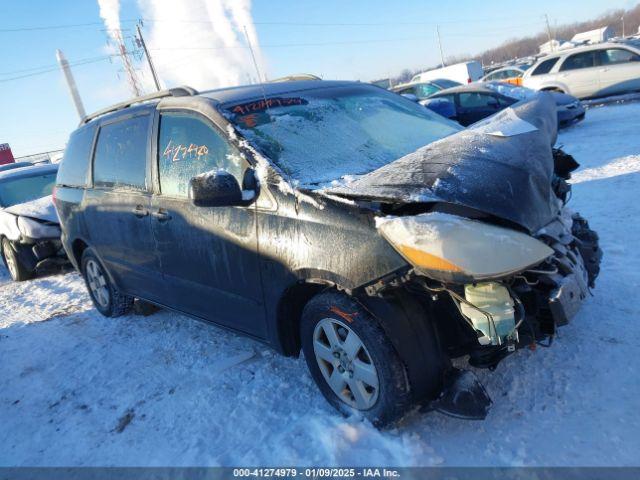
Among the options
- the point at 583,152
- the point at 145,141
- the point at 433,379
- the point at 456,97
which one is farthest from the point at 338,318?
the point at 456,97

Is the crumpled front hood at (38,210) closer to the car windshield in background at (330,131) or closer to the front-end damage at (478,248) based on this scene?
the car windshield in background at (330,131)

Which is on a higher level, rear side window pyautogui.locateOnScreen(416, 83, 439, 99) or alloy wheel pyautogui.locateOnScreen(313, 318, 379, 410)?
rear side window pyautogui.locateOnScreen(416, 83, 439, 99)

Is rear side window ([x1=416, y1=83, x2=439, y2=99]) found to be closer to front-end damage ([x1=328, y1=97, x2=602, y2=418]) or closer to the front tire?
front-end damage ([x1=328, y1=97, x2=602, y2=418])

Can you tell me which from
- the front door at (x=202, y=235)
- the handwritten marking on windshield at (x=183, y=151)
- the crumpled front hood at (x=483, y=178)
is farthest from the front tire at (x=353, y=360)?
the handwritten marking on windshield at (x=183, y=151)

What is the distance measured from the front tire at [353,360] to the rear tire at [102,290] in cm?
251

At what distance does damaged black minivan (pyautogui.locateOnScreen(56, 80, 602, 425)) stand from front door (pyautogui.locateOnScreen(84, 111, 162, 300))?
0.03m

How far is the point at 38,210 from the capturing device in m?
6.60

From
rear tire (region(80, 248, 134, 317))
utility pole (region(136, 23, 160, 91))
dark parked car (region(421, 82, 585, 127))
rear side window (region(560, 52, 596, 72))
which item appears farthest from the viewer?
utility pole (region(136, 23, 160, 91))

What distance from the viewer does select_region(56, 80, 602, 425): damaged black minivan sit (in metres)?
2.01

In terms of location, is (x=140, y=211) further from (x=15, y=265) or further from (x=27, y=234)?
(x=15, y=265)

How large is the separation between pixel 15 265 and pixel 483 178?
6915 millimetres

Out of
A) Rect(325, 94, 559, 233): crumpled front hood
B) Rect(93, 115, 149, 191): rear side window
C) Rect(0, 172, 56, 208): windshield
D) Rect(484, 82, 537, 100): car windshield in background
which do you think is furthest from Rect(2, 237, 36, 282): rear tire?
Rect(484, 82, 537, 100): car windshield in background

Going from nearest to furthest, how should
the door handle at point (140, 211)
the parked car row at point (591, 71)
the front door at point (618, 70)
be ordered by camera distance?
the door handle at point (140, 211) → the front door at point (618, 70) → the parked car row at point (591, 71)

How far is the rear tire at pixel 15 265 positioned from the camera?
22.0ft
